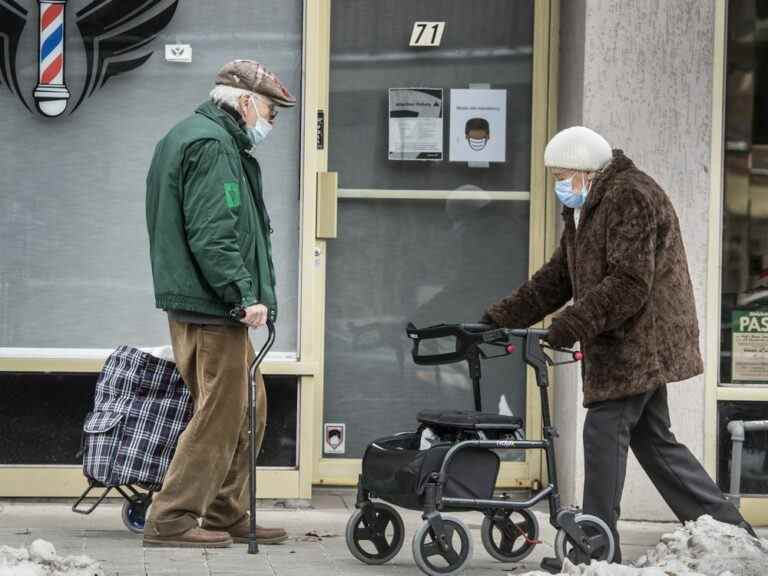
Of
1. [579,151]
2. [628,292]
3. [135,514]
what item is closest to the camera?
[628,292]

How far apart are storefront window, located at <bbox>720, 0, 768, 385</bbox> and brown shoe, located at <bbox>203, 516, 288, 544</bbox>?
2586 millimetres

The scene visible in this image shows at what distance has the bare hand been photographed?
609 cm

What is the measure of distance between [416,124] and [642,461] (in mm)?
2695

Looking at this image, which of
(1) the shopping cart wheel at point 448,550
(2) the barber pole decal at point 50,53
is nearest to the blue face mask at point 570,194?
(1) the shopping cart wheel at point 448,550

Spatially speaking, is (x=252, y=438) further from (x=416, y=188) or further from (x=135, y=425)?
(x=416, y=188)

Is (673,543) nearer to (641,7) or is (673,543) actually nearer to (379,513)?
(379,513)

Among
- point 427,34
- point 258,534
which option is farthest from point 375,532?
point 427,34

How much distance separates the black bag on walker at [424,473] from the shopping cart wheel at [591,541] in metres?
0.34

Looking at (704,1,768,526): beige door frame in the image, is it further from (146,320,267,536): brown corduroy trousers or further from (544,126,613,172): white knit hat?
(146,320,267,536): brown corduroy trousers

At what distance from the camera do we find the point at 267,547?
6520 millimetres

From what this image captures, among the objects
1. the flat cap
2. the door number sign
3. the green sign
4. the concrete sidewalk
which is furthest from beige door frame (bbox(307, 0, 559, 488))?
the flat cap

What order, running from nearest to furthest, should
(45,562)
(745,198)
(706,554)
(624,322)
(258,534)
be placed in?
(45,562) → (706,554) → (624,322) → (258,534) → (745,198)

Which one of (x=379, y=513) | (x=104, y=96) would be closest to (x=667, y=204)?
(x=379, y=513)

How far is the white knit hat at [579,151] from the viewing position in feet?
19.8
